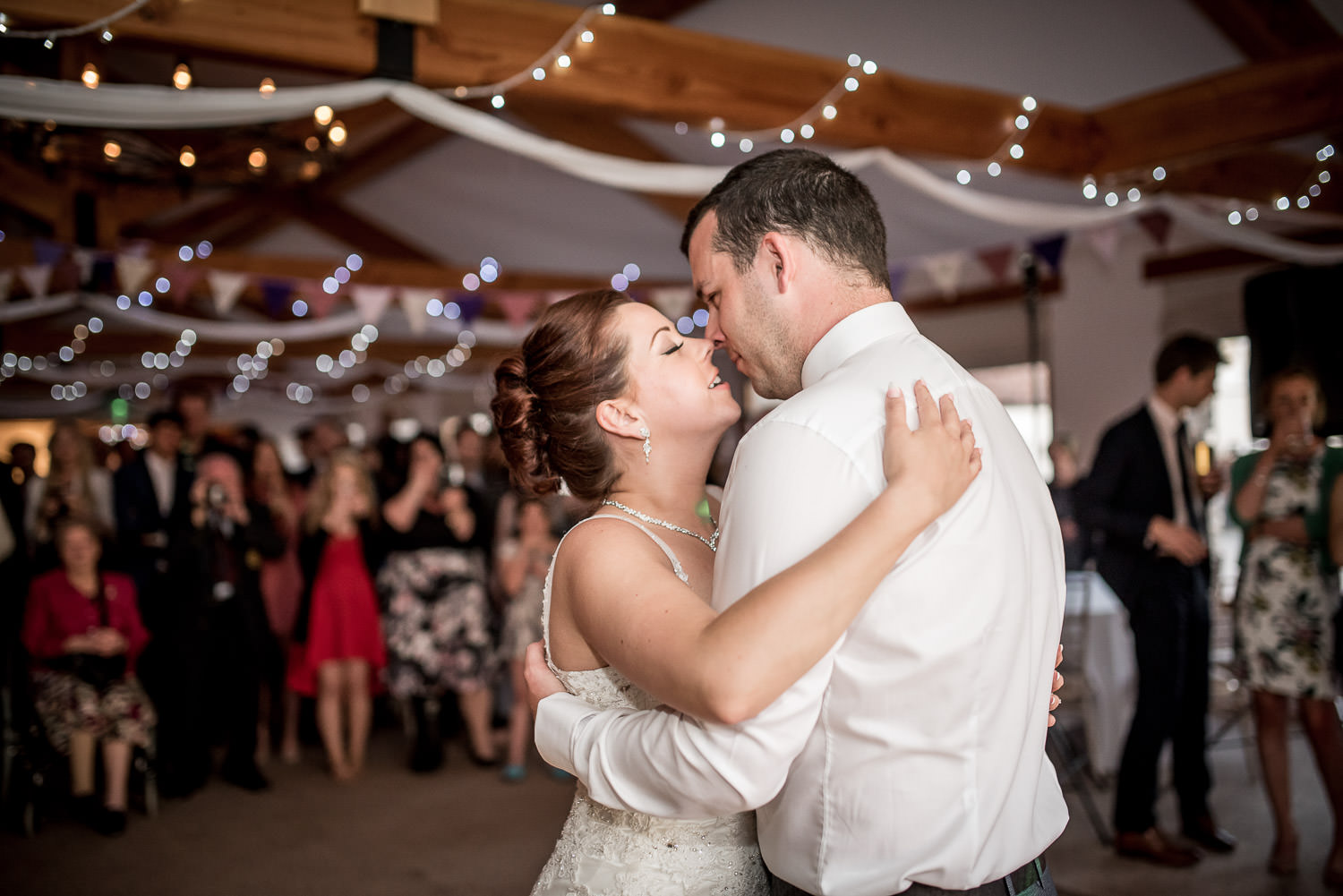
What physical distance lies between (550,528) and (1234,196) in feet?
13.4

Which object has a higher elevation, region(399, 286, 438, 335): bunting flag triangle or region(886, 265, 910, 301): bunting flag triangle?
region(886, 265, 910, 301): bunting flag triangle

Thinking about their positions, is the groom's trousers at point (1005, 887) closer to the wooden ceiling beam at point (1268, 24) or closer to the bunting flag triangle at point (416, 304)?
the wooden ceiling beam at point (1268, 24)

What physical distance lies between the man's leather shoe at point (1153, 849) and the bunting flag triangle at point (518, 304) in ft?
17.9

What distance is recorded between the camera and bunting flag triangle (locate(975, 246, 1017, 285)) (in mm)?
5668

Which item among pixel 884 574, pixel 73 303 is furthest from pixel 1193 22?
pixel 73 303

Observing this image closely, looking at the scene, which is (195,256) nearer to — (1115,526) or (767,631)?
(1115,526)

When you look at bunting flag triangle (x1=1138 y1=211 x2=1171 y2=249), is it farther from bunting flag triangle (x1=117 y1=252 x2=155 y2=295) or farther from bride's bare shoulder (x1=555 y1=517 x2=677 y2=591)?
bunting flag triangle (x1=117 y1=252 x2=155 y2=295)

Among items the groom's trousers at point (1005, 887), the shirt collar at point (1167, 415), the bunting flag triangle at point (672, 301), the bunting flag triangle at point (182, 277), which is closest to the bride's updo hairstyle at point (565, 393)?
the groom's trousers at point (1005, 887)

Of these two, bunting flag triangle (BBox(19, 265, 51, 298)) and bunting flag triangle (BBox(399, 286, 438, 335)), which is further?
bunting flag triangle (BBox(399, 286, 438, 335))

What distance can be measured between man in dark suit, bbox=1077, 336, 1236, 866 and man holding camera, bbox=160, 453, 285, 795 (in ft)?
11.9

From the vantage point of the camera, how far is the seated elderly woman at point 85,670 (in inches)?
155

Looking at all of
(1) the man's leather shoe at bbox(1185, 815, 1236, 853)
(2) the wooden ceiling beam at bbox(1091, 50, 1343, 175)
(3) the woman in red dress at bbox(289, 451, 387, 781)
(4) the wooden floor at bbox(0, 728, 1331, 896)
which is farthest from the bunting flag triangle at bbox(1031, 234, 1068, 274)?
(3) the woman in red dress at bbox(289, 451, 387, 781)

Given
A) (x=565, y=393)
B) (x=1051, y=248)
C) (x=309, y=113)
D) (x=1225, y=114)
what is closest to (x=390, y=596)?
(x=309, y=113)

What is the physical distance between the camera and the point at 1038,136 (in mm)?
4555
